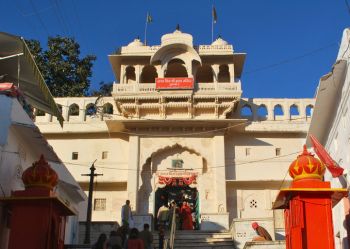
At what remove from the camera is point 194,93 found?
2206 cm

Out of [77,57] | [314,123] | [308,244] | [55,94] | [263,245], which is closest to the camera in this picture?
[308,244]

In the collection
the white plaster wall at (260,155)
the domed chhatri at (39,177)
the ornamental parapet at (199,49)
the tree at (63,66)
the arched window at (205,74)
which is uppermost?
the tree at (63,66)

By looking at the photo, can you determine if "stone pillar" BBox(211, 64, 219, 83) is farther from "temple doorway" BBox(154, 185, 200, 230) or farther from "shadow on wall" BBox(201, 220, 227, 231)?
"shadow on wall" BBox(201, 220, 227, 231)

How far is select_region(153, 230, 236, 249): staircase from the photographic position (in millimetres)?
14554

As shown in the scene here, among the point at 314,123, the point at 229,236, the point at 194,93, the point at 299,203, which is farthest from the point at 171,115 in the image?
the point at 299,203

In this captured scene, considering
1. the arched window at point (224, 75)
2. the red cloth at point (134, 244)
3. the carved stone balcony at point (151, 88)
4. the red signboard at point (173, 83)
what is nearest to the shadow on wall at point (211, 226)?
the carved stone balcony at point (151, 88)

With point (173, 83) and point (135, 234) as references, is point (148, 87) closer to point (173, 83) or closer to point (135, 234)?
point (173, 83)

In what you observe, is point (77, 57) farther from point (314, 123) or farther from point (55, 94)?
point (314, 123)

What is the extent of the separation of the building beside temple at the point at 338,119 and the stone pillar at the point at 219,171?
7.92 metres

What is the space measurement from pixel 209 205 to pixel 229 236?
4.90 m

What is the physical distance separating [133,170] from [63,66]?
13.7 m

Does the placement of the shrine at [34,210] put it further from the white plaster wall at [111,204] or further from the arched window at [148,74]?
the arched window at [148,74]

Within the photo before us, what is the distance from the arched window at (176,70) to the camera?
24.0 meters

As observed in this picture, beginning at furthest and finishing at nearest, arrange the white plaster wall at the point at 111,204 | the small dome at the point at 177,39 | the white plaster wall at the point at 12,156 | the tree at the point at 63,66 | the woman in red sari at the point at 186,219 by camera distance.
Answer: the tree at the point at 63,66 → the small dome at the point at 177,39 → the white plaster wall at the point at 111,204 → the woman in red sari at the point at 186,219 → the white plaster wall at the point at 12,156
